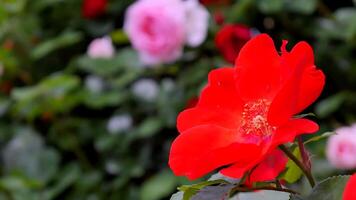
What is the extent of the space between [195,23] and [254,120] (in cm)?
125

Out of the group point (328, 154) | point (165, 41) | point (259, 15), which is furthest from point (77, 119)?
point (328, 154)

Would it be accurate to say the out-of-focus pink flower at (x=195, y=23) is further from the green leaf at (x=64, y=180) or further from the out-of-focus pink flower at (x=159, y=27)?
the green leaf at (x=64, y=180)

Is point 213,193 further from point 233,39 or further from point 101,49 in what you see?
point 101,49

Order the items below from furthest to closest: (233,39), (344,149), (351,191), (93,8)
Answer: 1. (93,8)
2. (233,39)
3. (344,149)
4. (351,191)

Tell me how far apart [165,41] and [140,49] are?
0.25 ft

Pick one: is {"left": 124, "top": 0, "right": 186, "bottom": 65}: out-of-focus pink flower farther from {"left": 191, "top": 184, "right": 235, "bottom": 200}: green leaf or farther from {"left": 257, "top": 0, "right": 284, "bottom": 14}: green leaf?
{"left": 191, "top": 184, "right": 235, "bottom": 200}: green leaf

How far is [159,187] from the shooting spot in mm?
1723

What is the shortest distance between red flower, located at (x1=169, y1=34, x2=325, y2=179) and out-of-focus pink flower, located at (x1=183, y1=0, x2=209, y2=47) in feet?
3.89

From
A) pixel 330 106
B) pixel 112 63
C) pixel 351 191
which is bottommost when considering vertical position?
pixel 351 191

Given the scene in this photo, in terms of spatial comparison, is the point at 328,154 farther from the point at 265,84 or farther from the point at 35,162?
the point at 265,84

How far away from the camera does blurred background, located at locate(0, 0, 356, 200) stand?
6.07 ft

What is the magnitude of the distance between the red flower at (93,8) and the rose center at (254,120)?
5.27 ft

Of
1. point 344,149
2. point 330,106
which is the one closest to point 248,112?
point 344,149

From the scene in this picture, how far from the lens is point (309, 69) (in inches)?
22.0
